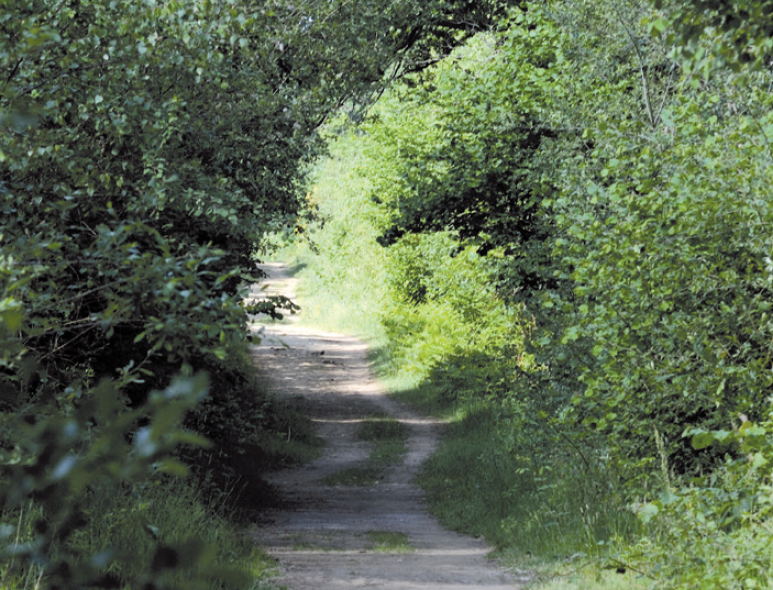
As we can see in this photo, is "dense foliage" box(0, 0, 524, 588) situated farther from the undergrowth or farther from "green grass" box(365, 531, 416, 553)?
the undergrowth

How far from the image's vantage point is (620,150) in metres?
7.56

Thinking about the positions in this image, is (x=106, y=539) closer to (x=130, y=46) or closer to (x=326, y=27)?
(x=130, y=46)

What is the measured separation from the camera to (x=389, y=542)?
31.5 feet

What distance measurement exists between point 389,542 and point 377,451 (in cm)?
712

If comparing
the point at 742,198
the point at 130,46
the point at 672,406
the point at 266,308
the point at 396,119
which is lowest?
the point at 672,406

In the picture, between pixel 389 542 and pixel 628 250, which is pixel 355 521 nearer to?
pixel 389 542

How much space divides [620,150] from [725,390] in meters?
2.22

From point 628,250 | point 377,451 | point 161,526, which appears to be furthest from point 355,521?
point 628,250

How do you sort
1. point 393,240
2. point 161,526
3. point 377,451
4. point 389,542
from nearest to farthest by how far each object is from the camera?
point 161,526
point 389,542
point 393,240
point 377,451

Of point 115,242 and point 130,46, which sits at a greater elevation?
point 130,46

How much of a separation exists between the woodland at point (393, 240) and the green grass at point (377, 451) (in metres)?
1.05

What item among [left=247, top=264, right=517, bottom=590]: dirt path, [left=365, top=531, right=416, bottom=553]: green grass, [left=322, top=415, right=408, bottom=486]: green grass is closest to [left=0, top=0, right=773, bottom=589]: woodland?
[left=247, top=264, right=517, bottom=590]: dirt path

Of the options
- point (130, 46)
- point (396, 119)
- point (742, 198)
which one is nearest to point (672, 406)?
point (742, 198)

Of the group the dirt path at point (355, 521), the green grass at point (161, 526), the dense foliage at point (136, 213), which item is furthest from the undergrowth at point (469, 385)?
the dense foliage at point (136, 213)
